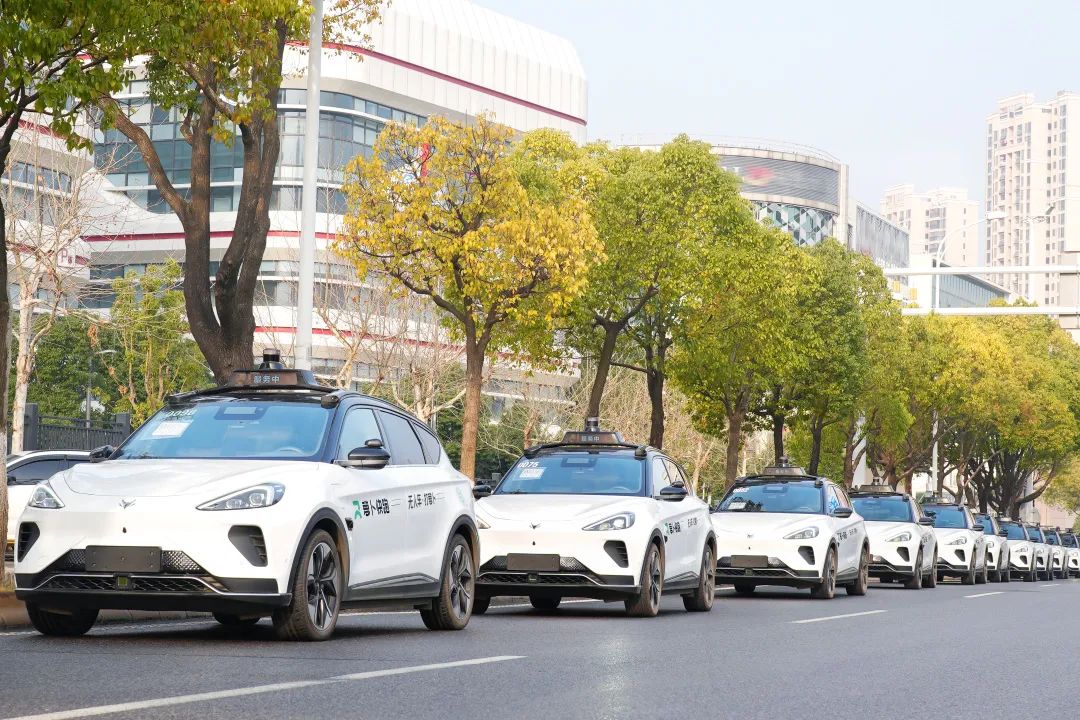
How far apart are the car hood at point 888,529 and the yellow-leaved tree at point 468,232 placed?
6331mm

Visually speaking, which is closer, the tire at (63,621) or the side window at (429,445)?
the tire at (63,621)

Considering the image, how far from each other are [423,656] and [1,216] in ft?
19.3

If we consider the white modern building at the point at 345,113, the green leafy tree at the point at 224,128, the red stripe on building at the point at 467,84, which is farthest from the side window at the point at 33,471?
the red stripe on building at the point at 467,84

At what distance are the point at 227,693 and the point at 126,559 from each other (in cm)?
238

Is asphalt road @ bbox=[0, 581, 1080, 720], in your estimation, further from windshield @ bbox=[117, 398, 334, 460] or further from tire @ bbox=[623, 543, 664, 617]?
windshield @ bbox=[117, 398, 334, 460]

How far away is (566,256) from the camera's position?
28.6 m

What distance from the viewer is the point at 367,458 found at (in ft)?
35.9

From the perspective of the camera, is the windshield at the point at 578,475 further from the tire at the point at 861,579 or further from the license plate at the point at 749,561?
the tire at the point at 861,579

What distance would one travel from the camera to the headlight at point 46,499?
9955 mm

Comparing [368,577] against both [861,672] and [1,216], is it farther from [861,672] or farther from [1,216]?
[1,216]

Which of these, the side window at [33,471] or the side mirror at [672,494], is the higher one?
the side mirror at [672,494]

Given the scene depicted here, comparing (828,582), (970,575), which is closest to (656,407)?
(970,575)

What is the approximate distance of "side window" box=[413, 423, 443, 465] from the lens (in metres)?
12.7

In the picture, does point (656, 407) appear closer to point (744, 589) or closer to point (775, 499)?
point (744, 589)
